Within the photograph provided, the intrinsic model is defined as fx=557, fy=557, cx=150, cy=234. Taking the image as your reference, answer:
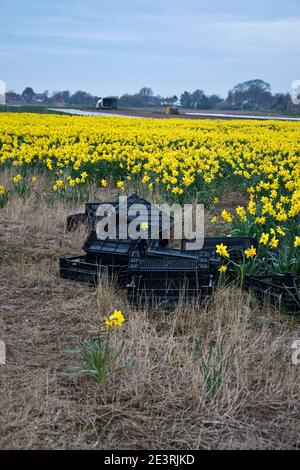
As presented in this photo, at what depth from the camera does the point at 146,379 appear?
3.24 m

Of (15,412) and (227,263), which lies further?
(227,263)

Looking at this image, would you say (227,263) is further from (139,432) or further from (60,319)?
(139,432)

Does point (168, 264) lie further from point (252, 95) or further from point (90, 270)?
point (252, 95)

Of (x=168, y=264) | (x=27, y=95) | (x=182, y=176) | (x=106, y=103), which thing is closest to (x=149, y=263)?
(x=168, y=264)

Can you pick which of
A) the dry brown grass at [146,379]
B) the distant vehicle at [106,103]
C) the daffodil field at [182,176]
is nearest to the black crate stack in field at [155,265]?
the dry brown grass at [146,379]

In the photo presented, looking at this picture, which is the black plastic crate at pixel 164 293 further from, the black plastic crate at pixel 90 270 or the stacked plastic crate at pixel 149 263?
the black plastic crate at pixel 90 270

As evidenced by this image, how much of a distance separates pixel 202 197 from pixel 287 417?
533 centimetres

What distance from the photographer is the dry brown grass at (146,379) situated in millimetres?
2842

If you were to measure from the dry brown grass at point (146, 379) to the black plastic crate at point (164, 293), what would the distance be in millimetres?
86

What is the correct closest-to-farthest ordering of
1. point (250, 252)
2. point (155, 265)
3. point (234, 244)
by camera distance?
point (155, 265), point (250, 252), point (234, 244)

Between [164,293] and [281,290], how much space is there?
3.03 ft

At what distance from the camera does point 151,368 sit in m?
3.37
